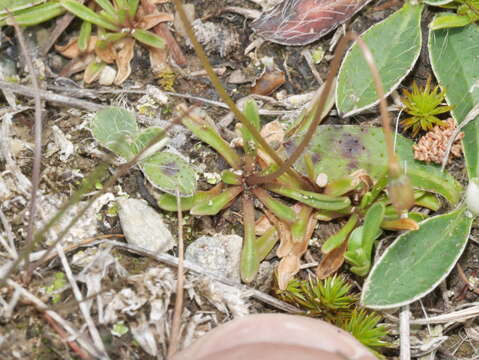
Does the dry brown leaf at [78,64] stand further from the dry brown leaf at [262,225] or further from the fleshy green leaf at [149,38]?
the dry brown leaf at [262,225]

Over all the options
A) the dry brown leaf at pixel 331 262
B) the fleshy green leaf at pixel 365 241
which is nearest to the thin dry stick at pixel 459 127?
the fleshy green leaf at pixel 365 241

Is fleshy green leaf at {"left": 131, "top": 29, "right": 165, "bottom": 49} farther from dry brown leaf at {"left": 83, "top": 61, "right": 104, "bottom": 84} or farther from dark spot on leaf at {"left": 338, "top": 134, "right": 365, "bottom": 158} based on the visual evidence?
dark spot on leaf at {"left": 338, "top": 134, "right": 365, "bottom": 158}

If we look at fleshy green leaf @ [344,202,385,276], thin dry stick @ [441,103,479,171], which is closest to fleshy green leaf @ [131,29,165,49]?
fleshy green leaf @ [344,202,385,276]

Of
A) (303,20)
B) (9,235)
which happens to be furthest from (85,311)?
(303,20)

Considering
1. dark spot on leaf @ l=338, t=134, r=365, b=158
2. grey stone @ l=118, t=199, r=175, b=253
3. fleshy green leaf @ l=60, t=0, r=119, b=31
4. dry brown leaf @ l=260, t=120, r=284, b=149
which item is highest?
fleshy green leaf @ l=60, t=0, r=119, b=31

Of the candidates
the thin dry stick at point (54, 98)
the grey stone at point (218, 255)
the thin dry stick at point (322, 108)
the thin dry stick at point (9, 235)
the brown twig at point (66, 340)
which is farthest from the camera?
the thin dry stick at point (54, 98)

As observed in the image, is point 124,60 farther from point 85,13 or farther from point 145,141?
point 145,141
